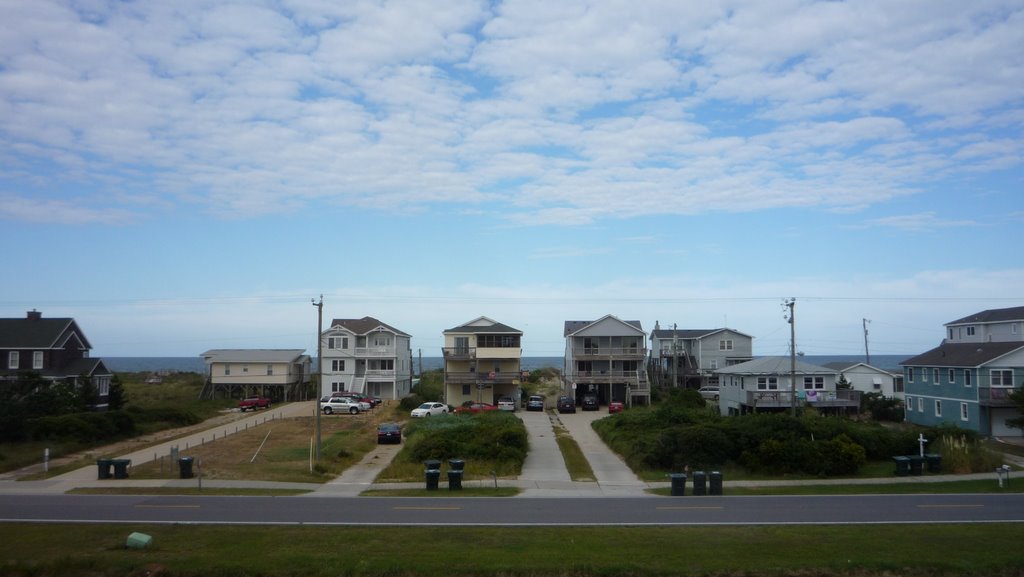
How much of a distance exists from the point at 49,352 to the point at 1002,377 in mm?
66769

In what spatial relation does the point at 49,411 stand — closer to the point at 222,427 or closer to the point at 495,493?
the point at 222,427

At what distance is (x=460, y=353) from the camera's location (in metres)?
71.8

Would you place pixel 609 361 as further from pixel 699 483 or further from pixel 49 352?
pixel 49 352

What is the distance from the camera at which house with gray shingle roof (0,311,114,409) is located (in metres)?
58.9

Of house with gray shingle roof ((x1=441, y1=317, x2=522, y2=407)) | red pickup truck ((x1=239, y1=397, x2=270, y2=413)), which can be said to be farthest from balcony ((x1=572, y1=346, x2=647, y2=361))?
red pickup truck ((x1=239, y1=397, x2=270, y2=413))

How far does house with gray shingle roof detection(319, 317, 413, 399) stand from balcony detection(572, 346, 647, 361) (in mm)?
18065

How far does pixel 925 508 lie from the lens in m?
24.0

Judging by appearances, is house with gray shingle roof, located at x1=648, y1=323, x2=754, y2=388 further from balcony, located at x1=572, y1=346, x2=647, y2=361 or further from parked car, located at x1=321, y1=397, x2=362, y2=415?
parked car, located at x1=321, y1=397, x2=362, y2=415

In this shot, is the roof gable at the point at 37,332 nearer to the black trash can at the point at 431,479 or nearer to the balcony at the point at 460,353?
the balcony at the point at 460,353

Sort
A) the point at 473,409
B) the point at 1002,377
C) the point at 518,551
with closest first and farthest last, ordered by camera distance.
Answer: the point at 518,551
the point at 1002,377
the point at 473,409

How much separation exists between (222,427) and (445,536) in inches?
1506

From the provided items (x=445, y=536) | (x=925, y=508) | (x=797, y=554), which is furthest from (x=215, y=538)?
(x=925, y=508)

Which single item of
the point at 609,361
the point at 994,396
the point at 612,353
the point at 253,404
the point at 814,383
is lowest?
the point at 253,404

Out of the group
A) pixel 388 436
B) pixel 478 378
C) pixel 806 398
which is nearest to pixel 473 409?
pixel 478 378
